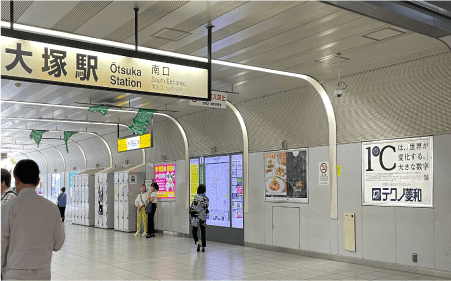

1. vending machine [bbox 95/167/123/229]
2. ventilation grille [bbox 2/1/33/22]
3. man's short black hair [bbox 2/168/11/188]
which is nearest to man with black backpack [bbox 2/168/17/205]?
man's short black hair [bbox 2/168/11/188]

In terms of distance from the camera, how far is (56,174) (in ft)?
80.3

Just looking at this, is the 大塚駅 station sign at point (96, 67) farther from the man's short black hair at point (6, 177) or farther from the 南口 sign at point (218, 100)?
the 南口 sign at point (218, 100)

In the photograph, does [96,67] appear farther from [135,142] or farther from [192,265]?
[135,142]

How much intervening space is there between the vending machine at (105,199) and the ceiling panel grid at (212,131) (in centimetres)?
434

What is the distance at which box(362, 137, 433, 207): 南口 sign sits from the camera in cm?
761

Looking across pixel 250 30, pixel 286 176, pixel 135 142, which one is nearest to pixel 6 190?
pixel 250 30

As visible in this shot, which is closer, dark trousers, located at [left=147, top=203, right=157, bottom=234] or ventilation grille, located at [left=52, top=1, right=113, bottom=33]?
ventilation grille, located at [left=52, top=1, right=113, bottom=33]

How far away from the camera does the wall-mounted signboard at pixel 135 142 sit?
12.9 m

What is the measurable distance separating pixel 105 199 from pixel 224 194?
6.34m

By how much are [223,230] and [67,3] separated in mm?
7898

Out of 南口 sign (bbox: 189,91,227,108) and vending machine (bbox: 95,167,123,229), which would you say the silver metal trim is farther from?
vending machine (bbox: 95,167,123,229)

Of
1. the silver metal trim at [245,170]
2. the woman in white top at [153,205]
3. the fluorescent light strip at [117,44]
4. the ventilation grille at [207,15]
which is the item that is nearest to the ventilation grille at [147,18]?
the fluorescent light strip at [117,44]

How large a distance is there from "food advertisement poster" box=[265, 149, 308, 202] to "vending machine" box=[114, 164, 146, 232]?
20.0 feet

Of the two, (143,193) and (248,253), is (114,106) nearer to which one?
(143,193)
